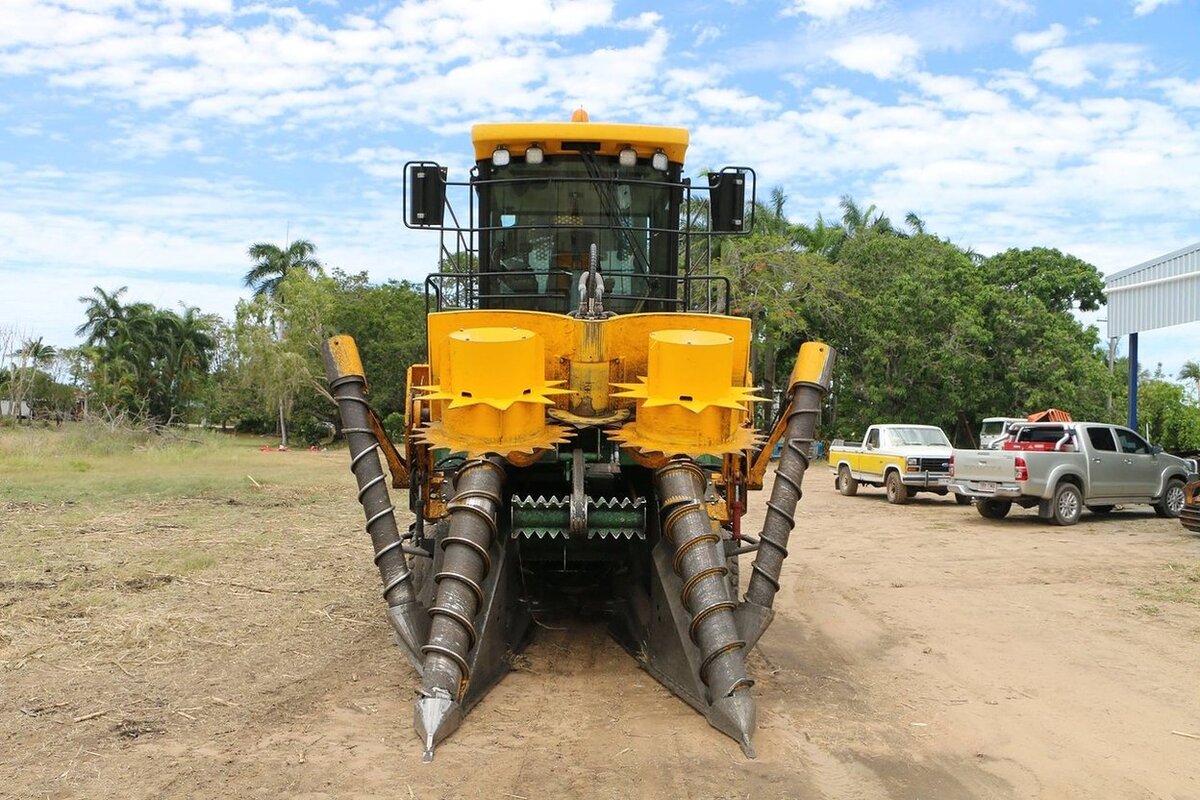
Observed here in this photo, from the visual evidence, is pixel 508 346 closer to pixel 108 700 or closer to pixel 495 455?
pixel 495 455

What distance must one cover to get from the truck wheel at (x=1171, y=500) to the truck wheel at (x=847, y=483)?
647 centimetres

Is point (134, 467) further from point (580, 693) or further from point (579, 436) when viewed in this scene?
point (580, 693)

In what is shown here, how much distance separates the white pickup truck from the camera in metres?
20.7

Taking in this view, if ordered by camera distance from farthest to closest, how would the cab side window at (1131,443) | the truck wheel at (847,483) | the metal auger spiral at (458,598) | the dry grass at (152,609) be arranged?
the truck wheel at (847,483), the cab side window at (1131,443), the dry grass at (152,609), the metal auger spiral at (458,598)

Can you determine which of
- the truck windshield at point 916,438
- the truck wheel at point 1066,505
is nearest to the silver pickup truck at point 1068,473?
the truck wheel at point 1066,505

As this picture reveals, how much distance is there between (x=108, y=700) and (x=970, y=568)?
9791 millimetres

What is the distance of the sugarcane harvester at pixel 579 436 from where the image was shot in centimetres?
568

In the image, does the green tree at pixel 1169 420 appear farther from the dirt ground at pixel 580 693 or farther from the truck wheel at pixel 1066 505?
the dirt ground at pixel 580 693

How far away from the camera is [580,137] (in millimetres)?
8000

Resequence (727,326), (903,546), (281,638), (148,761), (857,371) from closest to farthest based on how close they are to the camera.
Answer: (148,761)
(727,326)
(281,638)
(903,546)
(857,371)

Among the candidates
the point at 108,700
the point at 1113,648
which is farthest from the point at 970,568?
the point at 108,700

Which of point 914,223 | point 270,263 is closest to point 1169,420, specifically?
point 914,223

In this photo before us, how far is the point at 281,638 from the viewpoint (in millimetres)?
7570

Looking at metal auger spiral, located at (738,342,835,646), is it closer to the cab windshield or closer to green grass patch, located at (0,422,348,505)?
the cab windshield
